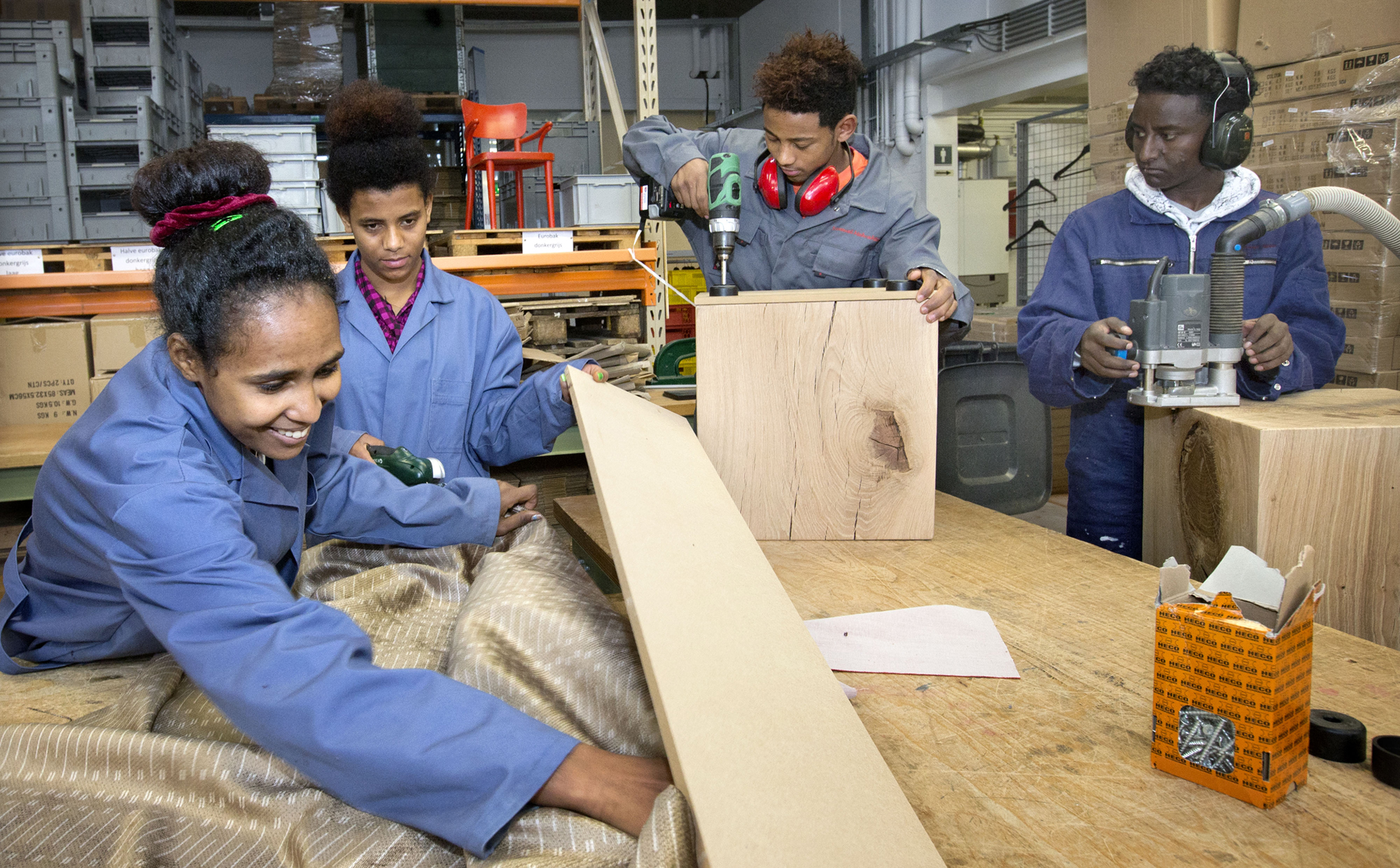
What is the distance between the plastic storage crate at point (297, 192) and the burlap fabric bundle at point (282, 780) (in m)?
2.49

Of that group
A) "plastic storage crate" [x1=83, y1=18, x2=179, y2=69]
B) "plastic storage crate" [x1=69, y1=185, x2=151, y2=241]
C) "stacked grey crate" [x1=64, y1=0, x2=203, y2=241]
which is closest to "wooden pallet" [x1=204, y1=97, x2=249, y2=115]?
"stacked grey crate" [x1=64, y1=0, x2=203, y2=241]

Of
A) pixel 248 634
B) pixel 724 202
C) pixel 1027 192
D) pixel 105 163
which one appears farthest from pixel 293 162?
pixel 1027 192

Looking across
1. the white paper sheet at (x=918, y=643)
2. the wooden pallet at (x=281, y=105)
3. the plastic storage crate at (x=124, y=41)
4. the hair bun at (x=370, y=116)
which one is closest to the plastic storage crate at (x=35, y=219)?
the plastic storage crate at (x=124, y=41)

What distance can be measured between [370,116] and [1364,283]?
8.78 feet

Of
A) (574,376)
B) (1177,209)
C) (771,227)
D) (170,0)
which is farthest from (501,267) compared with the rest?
(170,0)

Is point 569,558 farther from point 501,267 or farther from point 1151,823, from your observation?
point 501,267

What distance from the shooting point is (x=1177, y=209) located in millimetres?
1900

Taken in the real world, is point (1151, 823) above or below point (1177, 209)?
below

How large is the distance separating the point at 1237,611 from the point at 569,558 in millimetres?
863

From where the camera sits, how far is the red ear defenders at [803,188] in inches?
81.8

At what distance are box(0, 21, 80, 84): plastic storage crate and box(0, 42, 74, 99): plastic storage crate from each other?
3cm

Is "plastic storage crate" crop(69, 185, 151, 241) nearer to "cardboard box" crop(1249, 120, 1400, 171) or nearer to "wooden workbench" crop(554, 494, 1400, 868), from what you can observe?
"wooden workbench" crop(554, 494, 1400, 868)

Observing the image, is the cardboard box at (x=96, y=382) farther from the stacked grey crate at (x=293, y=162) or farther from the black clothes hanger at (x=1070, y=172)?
the black clothes hanger at (x=1070, y=172)

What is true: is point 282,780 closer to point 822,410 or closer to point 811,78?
point 822,410
